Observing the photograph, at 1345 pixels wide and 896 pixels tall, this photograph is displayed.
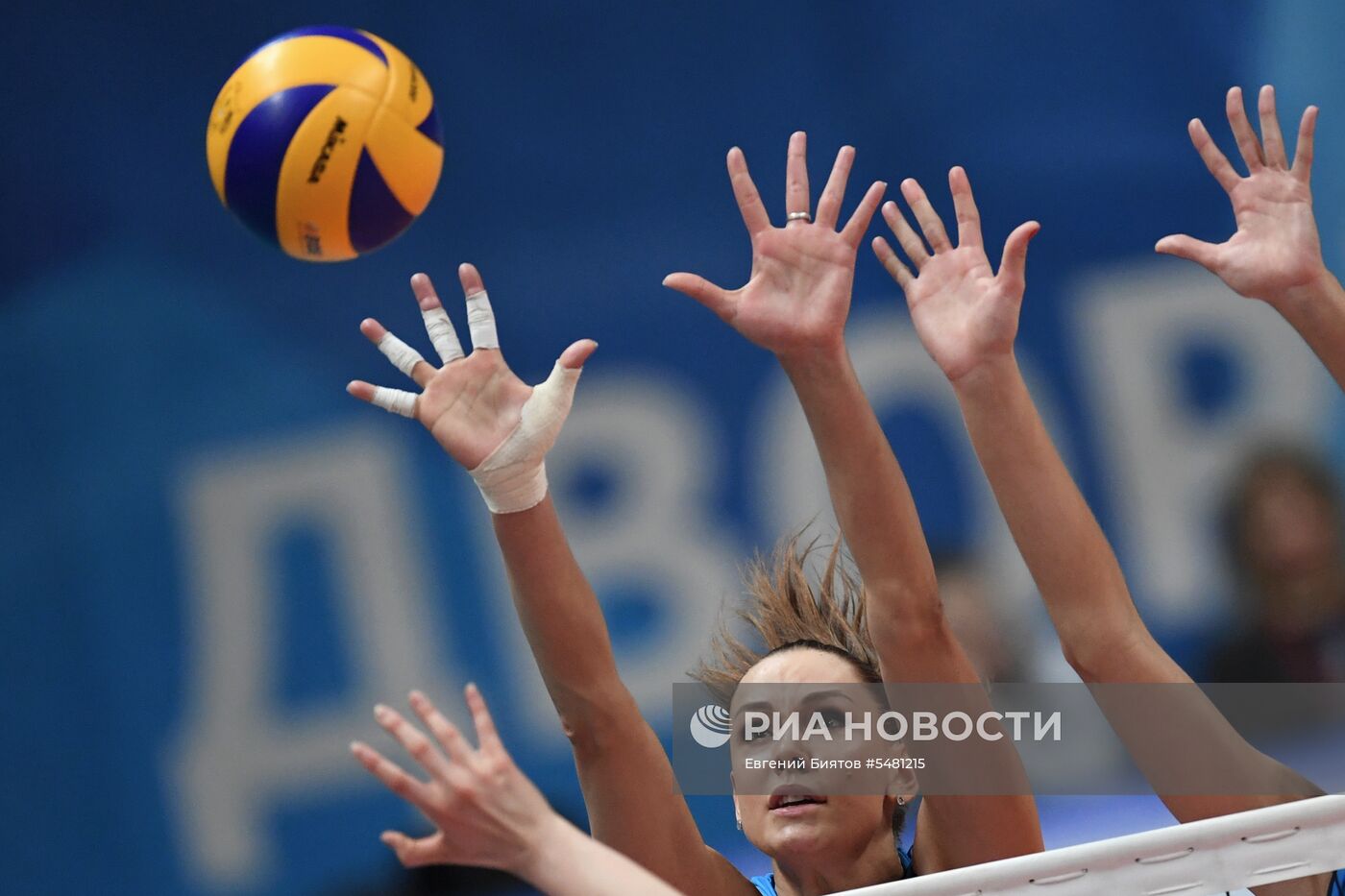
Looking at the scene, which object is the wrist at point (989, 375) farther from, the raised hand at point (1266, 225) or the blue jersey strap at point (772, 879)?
the blue jersey strap at point (772, 879)

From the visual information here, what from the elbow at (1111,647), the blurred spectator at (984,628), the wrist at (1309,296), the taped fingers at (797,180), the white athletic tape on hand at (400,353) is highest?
the blurred spectator at (984,628)

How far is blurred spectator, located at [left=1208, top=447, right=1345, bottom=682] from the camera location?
19.3ft

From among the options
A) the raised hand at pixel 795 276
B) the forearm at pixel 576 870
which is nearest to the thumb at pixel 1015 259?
the raised hand at pixel 795 276

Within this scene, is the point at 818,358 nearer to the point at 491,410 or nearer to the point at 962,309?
the point at 962,309

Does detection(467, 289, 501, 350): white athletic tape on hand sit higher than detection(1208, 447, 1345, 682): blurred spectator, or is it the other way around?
detection(1208, 447, 1345, 682): blurred spectator

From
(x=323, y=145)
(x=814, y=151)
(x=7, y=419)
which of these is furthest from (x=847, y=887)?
(x=7, y=419)

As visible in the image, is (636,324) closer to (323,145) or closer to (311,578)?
(311,578)

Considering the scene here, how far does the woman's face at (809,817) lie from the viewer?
11.4 ft

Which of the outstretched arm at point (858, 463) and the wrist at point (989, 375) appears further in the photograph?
the wrist at point (989, 375)

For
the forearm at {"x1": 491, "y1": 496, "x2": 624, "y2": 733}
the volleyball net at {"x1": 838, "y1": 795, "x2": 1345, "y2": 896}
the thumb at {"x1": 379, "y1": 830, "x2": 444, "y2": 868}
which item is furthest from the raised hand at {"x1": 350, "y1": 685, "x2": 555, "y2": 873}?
the forearm at {"x1": 491, "y1": 496, "x2": 624, "y2": 733}

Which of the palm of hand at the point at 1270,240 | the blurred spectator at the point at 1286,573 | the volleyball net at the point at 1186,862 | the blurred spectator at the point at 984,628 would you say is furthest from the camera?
the blurred spectator at the point at 1286,573

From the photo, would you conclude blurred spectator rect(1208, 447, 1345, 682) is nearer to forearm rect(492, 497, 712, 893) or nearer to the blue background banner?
the blue background banner

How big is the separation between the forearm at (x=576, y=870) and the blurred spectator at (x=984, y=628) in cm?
364

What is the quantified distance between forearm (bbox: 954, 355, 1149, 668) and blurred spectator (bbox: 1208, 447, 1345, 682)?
2.96 m
